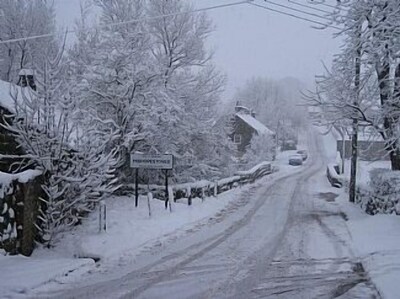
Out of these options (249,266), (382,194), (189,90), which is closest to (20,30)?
(189,90)

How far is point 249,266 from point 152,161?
25.1 ft

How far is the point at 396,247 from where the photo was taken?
10828 mm

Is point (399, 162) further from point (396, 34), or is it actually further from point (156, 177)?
point (156, 177)

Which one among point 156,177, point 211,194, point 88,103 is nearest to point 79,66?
point 88,103

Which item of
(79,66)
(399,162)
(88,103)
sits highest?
(79,66)

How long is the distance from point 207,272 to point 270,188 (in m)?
21.0

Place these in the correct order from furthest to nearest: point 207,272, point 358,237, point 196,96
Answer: point 196,96
point 358,237
point 207,272

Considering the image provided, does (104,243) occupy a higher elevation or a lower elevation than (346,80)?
lower

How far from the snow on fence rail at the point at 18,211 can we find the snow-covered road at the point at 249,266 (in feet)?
7.90

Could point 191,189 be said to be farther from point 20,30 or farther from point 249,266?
point 20,30

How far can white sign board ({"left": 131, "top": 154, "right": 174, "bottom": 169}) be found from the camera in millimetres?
16422

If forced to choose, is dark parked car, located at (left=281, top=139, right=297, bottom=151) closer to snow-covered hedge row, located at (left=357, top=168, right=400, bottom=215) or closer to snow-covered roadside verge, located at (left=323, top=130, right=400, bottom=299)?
snow-covered hedge row, located at (left=357, top=168, right=400, bottom=215)

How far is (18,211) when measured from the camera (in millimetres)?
10195

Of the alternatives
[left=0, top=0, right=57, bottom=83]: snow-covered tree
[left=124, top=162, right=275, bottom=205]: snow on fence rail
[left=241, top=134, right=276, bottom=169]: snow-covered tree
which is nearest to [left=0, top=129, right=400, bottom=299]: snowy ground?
[left=124, top=162, right=275, bottom=205]: snow on fence rail
